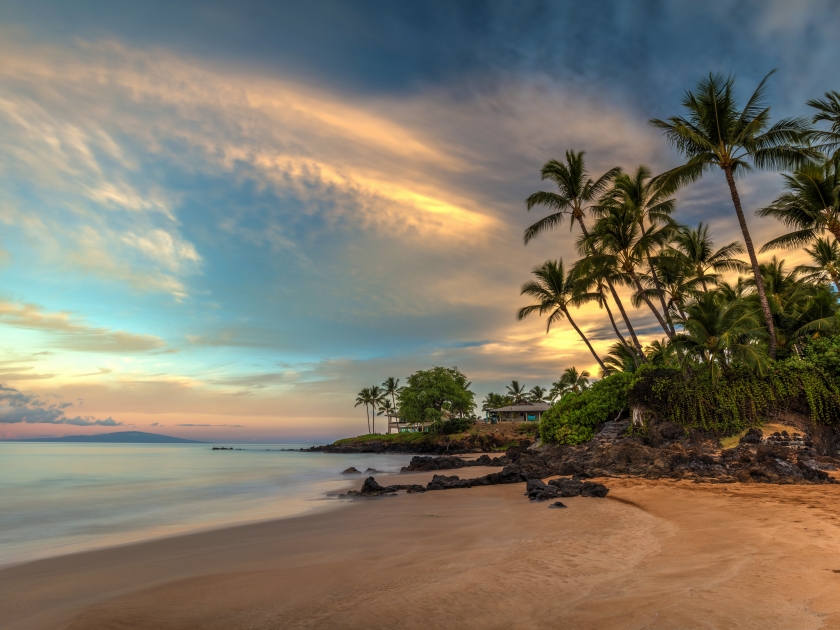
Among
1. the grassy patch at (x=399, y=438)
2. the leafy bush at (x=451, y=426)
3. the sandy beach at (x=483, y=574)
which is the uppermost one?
the sandy beach at (x=483, y=574)

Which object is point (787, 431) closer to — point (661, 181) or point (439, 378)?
point (661, 181)

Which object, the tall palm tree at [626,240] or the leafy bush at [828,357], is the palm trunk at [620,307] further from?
the leafy bush at [828,357]

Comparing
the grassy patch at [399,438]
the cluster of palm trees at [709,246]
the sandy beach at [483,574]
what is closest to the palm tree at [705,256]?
the cluster of palm trees at [709,246]

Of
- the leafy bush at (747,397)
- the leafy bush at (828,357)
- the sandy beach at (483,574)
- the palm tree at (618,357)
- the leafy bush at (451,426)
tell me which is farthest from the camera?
the leafy bush at (451,426)

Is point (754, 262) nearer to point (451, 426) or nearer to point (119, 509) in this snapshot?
point (119, 509)

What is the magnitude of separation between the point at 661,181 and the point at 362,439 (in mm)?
61434

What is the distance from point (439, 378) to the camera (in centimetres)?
5444

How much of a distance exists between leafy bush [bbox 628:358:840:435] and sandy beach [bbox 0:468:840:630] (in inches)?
314

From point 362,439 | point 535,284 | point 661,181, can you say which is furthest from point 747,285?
point 362,439

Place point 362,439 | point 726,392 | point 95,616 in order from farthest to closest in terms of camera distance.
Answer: point 362,439 → point 726,392 → point 95,616

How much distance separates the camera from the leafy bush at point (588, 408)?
19.1m

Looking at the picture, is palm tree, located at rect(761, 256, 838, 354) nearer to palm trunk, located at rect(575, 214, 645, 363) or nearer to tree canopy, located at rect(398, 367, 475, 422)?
palm trunk, located at rect(575, 214, 645, 363)

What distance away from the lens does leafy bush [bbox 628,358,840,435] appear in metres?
14.5

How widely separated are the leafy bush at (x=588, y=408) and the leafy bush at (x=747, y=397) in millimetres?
2231
